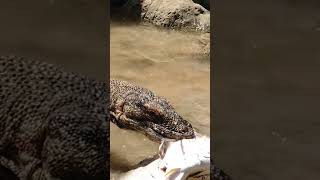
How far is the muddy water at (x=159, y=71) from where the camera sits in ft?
8.73

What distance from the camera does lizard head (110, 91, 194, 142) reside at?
8.54 ft

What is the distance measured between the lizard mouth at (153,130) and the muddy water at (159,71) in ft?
0.09

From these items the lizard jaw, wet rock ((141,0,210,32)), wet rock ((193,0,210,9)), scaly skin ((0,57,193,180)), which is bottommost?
the lizard jaw

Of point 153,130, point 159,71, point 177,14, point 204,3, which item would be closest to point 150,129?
point 153,130

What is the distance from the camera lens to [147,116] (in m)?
2.75

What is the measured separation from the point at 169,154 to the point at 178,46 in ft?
8.61

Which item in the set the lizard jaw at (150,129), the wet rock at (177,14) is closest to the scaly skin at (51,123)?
the lizard jaw at (150,129)

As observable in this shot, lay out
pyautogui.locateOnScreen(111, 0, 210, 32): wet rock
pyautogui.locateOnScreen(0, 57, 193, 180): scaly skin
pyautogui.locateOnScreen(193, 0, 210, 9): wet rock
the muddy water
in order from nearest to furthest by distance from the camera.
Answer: pyautogui.locateOnScreen(0, 57, 193, 180): scaly skin < the muddy water < pyautogui.locateOnScreen(111, 0, 210, 32): wet rock < pyautogui.locateOnScreen(193, 0, 210, 9): wet rock

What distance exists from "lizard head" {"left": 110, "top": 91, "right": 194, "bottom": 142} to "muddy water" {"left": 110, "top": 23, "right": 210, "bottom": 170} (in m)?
0.04

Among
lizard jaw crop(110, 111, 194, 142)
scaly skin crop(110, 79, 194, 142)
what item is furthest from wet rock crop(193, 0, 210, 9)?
lizard jaw crop(110, 111, 194, 142)

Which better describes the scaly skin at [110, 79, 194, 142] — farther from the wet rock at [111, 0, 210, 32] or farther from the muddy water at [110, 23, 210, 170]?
the wet rock at [111, 0, 210, 32]

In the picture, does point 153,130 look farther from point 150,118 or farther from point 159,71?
point 159,71
